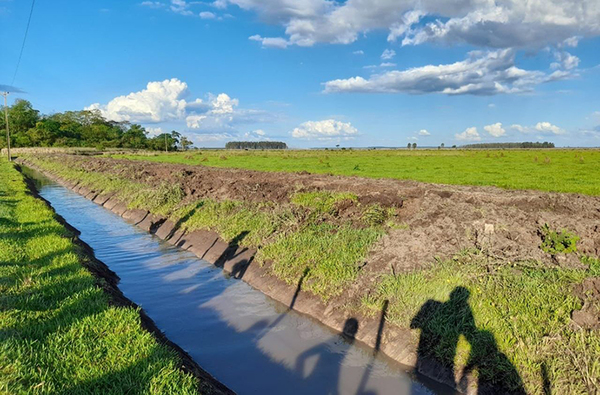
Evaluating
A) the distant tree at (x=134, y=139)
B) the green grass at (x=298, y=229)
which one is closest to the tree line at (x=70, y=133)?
the distant tree at (x=134, y=139)

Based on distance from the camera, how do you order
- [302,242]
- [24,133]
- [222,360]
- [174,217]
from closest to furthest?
1. [222,360]
2. [302,242]
3. [174,217]
4. [24,133]

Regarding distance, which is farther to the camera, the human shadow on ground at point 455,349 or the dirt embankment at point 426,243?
the dirt embankment at point 426,243

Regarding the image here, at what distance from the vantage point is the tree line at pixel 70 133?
100 m

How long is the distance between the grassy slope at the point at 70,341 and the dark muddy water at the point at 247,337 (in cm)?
160

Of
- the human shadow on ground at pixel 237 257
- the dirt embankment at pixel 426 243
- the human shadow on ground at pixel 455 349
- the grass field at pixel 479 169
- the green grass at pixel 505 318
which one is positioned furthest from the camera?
the grass field at pixel 479 169

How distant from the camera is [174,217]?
1648 cm

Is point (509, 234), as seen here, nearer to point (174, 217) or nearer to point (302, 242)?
point (302, 242)

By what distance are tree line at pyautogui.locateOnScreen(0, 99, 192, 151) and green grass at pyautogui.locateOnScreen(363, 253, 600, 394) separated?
356 ft

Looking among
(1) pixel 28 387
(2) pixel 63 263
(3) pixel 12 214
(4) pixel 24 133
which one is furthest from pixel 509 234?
(4) pixel 24 133

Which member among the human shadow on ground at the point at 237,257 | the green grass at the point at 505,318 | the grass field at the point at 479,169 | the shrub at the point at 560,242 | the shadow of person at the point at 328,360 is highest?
the grass field at the point at 479,169

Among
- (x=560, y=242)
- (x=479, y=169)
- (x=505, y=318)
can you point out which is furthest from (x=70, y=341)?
(x=479, y=169)

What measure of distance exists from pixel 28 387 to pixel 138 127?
489ft

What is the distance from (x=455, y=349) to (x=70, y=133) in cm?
13306

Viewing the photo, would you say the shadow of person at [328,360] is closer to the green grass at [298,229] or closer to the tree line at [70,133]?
the green grass at [298,229]
